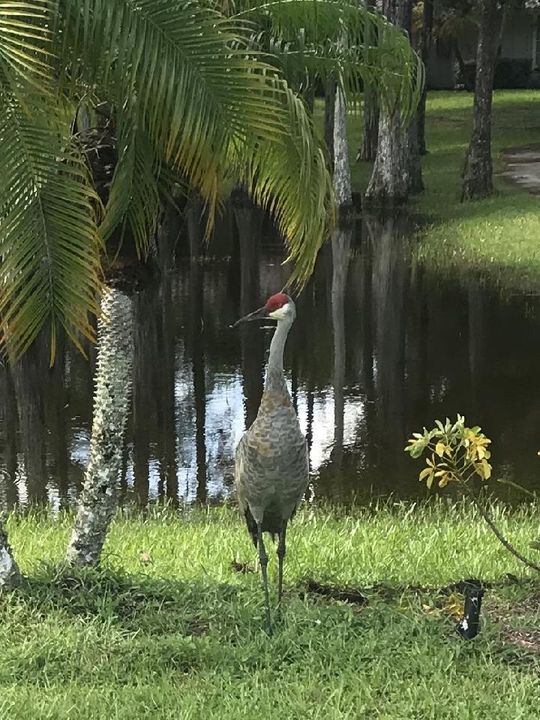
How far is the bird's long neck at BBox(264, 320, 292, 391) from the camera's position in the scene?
5258 mm

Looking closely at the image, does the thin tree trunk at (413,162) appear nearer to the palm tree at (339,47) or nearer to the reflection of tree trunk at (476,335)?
the reflection of tree trunk at (476,335)

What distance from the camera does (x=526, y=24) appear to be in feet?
154

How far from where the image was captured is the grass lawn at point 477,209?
2023 cm

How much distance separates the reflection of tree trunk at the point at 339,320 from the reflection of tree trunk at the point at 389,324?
0.47 metres

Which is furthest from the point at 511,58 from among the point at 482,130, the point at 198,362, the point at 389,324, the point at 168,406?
the point at 168,406

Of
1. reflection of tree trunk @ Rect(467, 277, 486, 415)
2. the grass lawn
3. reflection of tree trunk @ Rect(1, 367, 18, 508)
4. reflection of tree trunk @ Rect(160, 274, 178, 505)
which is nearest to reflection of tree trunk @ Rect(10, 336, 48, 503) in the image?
reflection of tree trunk @ Rect(1, 367, 18, 508)

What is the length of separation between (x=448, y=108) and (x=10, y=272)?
4005cm

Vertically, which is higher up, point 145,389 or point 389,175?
point 389,175

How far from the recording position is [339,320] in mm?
16969

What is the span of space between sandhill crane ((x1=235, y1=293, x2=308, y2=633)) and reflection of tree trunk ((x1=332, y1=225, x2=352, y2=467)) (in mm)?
5717

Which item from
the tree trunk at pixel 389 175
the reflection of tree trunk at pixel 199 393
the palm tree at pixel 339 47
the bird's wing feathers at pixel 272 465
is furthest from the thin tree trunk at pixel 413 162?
the bird's wing feathers at pixel 272 465

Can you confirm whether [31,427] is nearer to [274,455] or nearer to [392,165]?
Answer: [274,455]

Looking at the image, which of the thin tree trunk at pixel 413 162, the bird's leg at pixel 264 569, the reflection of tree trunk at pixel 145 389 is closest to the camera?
the bird's leg at pixel 264 569

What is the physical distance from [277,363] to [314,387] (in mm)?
8219
